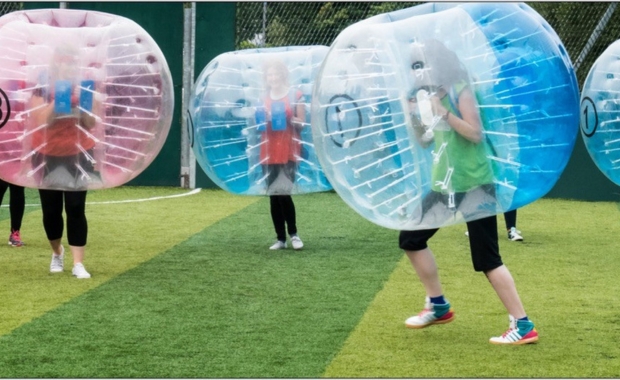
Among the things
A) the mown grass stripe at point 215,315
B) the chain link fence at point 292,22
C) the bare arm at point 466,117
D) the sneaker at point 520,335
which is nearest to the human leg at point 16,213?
the mown grass stripe at point 215,315

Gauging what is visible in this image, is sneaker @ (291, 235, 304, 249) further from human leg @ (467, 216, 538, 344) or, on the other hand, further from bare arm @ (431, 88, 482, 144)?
bare arm @ (431, 88, 482, 144)

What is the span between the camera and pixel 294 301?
6.13 m

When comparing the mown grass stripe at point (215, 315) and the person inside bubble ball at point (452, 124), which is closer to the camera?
the person inside bubble ball at point (452, 124)

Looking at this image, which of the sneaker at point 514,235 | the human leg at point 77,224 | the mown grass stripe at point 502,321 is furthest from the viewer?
the sneaker at point 514,235

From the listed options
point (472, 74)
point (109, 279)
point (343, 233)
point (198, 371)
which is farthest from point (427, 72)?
point (343, 233)

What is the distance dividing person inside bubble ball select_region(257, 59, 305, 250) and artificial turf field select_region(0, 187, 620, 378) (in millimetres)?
656

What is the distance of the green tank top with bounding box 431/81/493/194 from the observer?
4.43 meters

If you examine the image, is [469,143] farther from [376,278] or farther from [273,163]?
[273,163]

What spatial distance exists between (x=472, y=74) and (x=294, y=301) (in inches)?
88.3

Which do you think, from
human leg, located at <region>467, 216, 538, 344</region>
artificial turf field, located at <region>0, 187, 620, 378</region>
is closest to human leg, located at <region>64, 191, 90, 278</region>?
artificial turf field, located at <region>0, 187, 620, 378</region>

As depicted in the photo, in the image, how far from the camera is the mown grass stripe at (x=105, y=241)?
6191mm

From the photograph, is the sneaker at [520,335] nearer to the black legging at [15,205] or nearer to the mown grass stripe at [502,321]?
the mown grass stripe at [502,321]

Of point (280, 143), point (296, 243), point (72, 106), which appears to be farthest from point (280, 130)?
point (72, 106)

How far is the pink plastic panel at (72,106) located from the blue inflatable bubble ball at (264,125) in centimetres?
161
